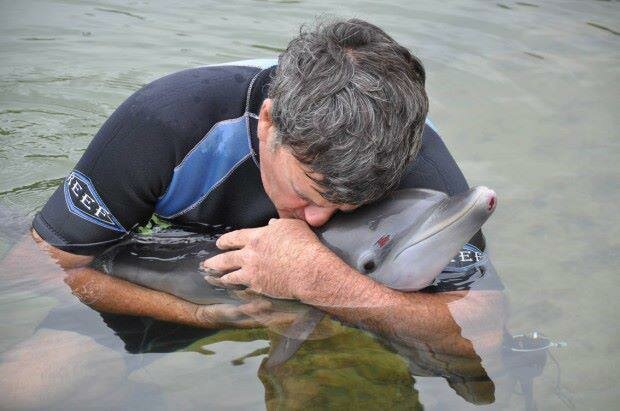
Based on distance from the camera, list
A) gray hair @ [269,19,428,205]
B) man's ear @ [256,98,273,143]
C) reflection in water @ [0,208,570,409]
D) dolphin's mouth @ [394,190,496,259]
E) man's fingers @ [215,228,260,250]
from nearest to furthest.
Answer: gray hair @ [269,19,428,205] < dolphin's mouth @ [394,190,496,259] < man's ear @ [256,98,273,143] < reflection in water @ [0,208,570,409] < man's fingers @ [215,228,260,250]

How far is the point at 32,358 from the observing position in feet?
12.9

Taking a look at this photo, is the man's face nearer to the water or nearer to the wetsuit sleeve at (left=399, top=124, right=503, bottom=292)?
the wetsuit sleeve at (left=399, top=124, right=503, bottom=292)

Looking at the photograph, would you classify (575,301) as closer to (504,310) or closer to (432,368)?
(504,310)

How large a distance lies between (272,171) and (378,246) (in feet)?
1.85

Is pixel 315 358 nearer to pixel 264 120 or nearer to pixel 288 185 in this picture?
pixel 288 185

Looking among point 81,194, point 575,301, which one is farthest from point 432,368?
point 81,194

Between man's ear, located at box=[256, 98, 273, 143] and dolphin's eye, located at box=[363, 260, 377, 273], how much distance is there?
707mm

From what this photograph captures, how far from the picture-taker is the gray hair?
337 centimetres

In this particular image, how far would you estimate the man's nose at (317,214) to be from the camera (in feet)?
12.4

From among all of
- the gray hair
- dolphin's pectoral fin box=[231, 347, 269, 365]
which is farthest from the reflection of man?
dolphin's pectoral fin box=[231, 347, 269, 365]

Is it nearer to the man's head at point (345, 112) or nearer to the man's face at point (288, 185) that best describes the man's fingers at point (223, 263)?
the man's face at point (288, 185)

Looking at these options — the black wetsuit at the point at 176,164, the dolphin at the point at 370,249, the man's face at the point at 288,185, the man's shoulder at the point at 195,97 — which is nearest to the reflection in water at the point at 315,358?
the dolphin at the point at 370,249

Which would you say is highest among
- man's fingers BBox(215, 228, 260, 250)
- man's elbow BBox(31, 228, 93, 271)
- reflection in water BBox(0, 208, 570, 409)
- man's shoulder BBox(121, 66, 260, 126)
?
man's shoulder BBox(121, 66, 260, 126)

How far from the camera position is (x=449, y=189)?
3.93 m
